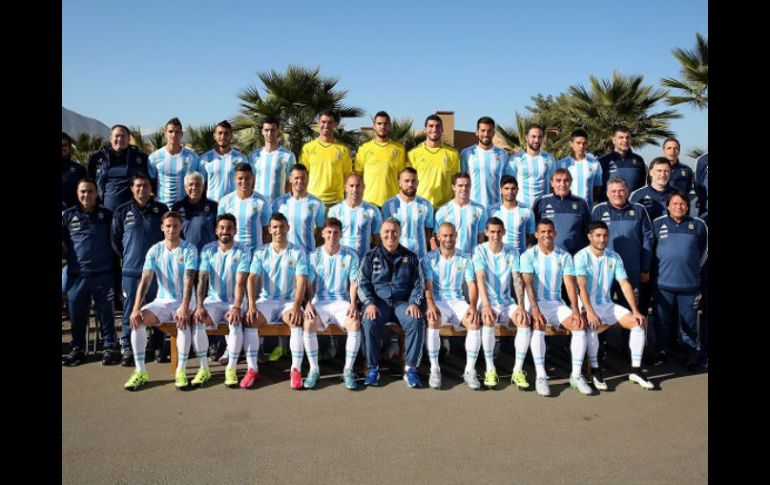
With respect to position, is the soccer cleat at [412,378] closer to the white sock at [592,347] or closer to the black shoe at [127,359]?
the white sock at [592,347]

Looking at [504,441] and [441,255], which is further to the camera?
[441,255]

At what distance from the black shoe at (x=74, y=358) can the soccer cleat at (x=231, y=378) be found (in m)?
1.83

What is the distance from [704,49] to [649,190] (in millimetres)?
8115

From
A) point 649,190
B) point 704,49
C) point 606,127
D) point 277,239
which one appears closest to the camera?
point 277,239

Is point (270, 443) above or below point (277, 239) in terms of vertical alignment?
below

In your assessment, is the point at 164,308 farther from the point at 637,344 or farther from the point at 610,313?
the point at 637,344

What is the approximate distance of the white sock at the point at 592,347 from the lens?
5297mm

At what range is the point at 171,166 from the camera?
6.73 metres

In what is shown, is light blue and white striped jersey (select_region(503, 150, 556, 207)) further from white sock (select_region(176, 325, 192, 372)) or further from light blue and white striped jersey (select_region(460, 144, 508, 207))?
white sock (select_region(176, 325, 192, 372))

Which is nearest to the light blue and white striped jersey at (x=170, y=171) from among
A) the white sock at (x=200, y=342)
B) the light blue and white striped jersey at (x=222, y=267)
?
the light blue and white striped jersey at (x=222, y=267)
